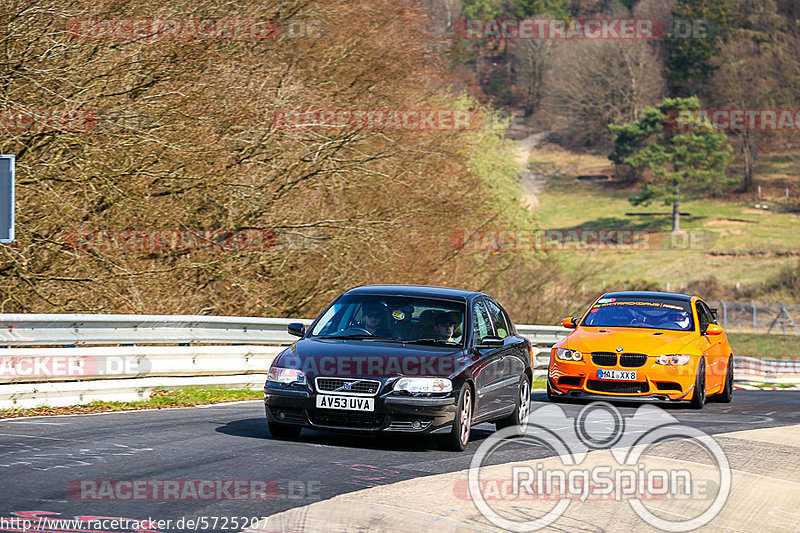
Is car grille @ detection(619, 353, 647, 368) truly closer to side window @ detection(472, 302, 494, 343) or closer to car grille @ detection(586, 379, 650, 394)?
car grille @ detection(586, 379, 650, 394)

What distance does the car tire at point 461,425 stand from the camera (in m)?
10.0

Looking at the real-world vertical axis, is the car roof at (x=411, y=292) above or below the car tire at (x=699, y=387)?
above

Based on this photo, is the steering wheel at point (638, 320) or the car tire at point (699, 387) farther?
the steering wheel at point (638, 320)

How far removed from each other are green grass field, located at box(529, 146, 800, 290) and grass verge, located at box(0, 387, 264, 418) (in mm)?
60052

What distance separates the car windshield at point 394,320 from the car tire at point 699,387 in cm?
559

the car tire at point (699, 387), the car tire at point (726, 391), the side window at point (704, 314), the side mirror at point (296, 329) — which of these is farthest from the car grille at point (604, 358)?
the side mirror at point (296, 329)

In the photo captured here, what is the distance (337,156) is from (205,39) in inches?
145

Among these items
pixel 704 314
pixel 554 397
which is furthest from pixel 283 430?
pixel 704 314

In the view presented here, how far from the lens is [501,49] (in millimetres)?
138750

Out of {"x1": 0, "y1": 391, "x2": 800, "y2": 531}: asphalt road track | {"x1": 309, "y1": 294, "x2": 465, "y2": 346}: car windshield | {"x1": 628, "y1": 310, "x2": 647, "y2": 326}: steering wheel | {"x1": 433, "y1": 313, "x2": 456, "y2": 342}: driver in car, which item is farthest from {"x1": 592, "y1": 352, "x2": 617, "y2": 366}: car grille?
{"x1": 433, "y1": 313, "x2": 456, "y2": 342}: driver in car

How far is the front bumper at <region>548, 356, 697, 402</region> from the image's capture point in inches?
601

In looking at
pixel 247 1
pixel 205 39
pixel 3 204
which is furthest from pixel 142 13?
pixel 3 204

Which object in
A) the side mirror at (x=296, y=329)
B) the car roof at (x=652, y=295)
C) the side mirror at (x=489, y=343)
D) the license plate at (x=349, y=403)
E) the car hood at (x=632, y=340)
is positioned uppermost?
the car roof at (x=652, y=295)

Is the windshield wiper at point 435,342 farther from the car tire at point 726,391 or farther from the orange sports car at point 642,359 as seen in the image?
the car tire at point 726,391
